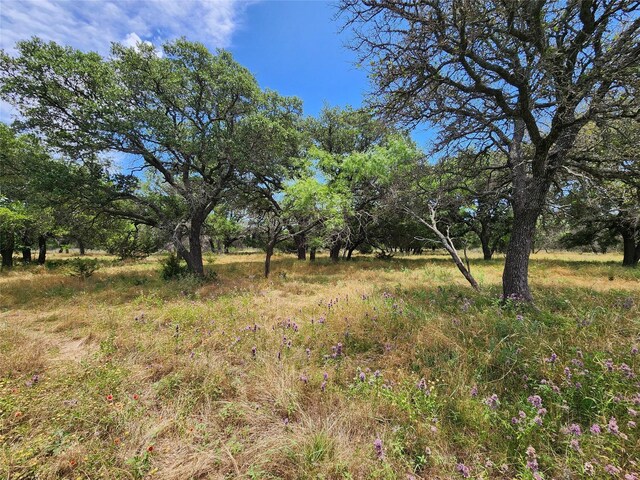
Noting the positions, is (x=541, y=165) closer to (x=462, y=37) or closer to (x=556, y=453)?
(x=462, y=37)

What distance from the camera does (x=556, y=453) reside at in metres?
2.06

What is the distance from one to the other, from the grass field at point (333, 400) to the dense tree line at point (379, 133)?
3.53 m

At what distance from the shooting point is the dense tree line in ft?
13.7

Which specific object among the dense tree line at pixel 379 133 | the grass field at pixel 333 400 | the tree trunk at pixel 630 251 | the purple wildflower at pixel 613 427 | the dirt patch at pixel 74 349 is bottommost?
the dirt patch at pixel 74 349

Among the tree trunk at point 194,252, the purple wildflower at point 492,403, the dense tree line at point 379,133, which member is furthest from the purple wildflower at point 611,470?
the tree trunk at point 194,252

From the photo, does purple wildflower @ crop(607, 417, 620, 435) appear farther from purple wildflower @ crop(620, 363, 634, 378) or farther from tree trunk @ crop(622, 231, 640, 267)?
tree trunk @ crop(622, 231, 640, 267)

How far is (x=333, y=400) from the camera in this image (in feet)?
9.17

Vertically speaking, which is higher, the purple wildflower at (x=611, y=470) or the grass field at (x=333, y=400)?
the purple wildflower at (x=611, y=470)

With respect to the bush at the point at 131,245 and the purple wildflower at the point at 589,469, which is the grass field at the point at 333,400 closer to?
the purple wildflower at the point at 589,469

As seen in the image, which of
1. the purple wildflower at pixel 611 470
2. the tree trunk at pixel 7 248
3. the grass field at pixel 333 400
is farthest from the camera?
the tree trunk at pixel 7 248

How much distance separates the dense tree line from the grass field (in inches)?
139

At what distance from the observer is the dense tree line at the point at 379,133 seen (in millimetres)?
4184

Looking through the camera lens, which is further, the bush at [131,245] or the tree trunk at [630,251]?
the bush at [131,245]

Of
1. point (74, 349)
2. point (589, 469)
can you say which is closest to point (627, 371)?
point (589, 469)
